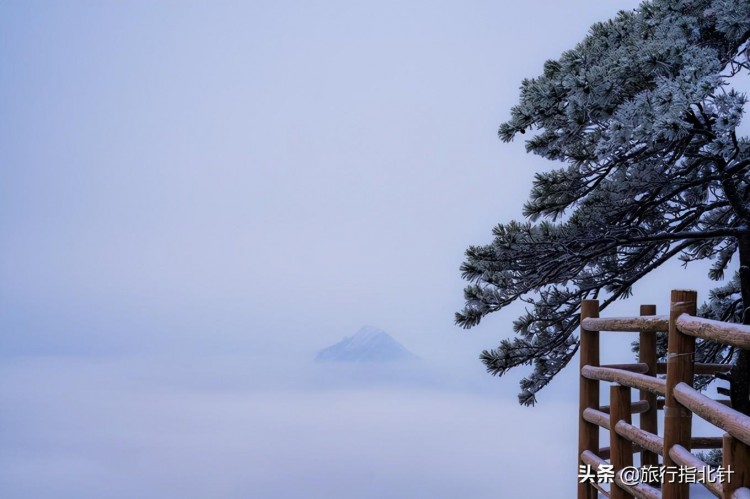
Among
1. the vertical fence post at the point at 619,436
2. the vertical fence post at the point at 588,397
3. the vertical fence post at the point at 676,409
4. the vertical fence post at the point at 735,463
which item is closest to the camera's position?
the vertical fence post at the point at 735,463

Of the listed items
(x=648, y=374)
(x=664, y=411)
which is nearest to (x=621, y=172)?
(x=648, y=374)

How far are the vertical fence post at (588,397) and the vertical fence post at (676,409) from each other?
163cm

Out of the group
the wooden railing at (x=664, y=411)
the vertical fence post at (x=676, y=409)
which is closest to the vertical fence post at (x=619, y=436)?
the wooden railing at (x=664, y=411)

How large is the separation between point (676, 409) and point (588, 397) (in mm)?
1790

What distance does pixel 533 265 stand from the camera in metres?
6.25

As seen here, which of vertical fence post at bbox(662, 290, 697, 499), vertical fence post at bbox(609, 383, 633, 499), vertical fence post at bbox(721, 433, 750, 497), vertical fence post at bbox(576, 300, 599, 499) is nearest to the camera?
vertical fence post at bbox(721, 433, 750, 497)

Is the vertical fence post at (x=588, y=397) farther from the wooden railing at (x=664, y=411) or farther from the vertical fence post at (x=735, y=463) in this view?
the vertical fence post at (x=735, y=463)

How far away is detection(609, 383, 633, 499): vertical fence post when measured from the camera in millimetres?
4391

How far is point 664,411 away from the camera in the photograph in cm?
351

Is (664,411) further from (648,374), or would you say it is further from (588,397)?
(648,374)

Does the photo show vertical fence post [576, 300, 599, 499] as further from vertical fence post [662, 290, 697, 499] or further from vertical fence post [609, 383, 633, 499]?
vertical fence post [662, 290, 697, 499]

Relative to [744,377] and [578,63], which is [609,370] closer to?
[744,377]

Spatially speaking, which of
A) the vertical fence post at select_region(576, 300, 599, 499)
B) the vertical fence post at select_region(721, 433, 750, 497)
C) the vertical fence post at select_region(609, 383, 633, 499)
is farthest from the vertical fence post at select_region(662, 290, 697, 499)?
the vertical fence post at select_region(576, 300, 599, 499)

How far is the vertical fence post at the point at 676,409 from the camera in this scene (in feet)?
11.3
